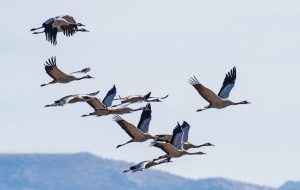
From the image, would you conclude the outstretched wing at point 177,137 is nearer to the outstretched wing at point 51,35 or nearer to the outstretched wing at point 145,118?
the outstretched wing at point 145,118

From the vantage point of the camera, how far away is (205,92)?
66.1 m

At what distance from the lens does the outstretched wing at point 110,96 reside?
73.0 m

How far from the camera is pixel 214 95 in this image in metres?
66.5

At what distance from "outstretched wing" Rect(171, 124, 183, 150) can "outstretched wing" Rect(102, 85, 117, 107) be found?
6.30m

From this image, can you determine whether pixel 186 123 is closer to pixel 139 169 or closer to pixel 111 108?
pixel 111 108

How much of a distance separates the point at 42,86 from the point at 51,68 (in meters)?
2.08

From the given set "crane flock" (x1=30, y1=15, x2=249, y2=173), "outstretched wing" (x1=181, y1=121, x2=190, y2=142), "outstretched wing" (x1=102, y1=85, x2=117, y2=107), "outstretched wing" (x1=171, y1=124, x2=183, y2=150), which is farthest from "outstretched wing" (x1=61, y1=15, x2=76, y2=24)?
"outstretched wing" (x1=181, y1=121, x2=190, y2=142)


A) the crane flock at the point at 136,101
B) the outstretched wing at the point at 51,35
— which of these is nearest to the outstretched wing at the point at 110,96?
the crane flock at the point at 136,101

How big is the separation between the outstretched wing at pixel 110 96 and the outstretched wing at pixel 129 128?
6.01m

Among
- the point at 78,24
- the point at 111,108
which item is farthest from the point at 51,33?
the point at 111,108

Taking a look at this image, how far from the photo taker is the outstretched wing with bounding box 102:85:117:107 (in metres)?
73.0

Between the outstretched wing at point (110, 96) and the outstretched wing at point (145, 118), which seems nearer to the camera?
the outstretched wing at point (145, 118)

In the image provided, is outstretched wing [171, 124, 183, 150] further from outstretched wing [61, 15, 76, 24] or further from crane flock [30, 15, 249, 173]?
outstretched wing [61, 15, 76, 24]

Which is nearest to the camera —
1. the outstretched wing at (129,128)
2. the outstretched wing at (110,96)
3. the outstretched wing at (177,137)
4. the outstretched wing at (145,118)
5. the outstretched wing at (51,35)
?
the outstretched wing at (51,35)
